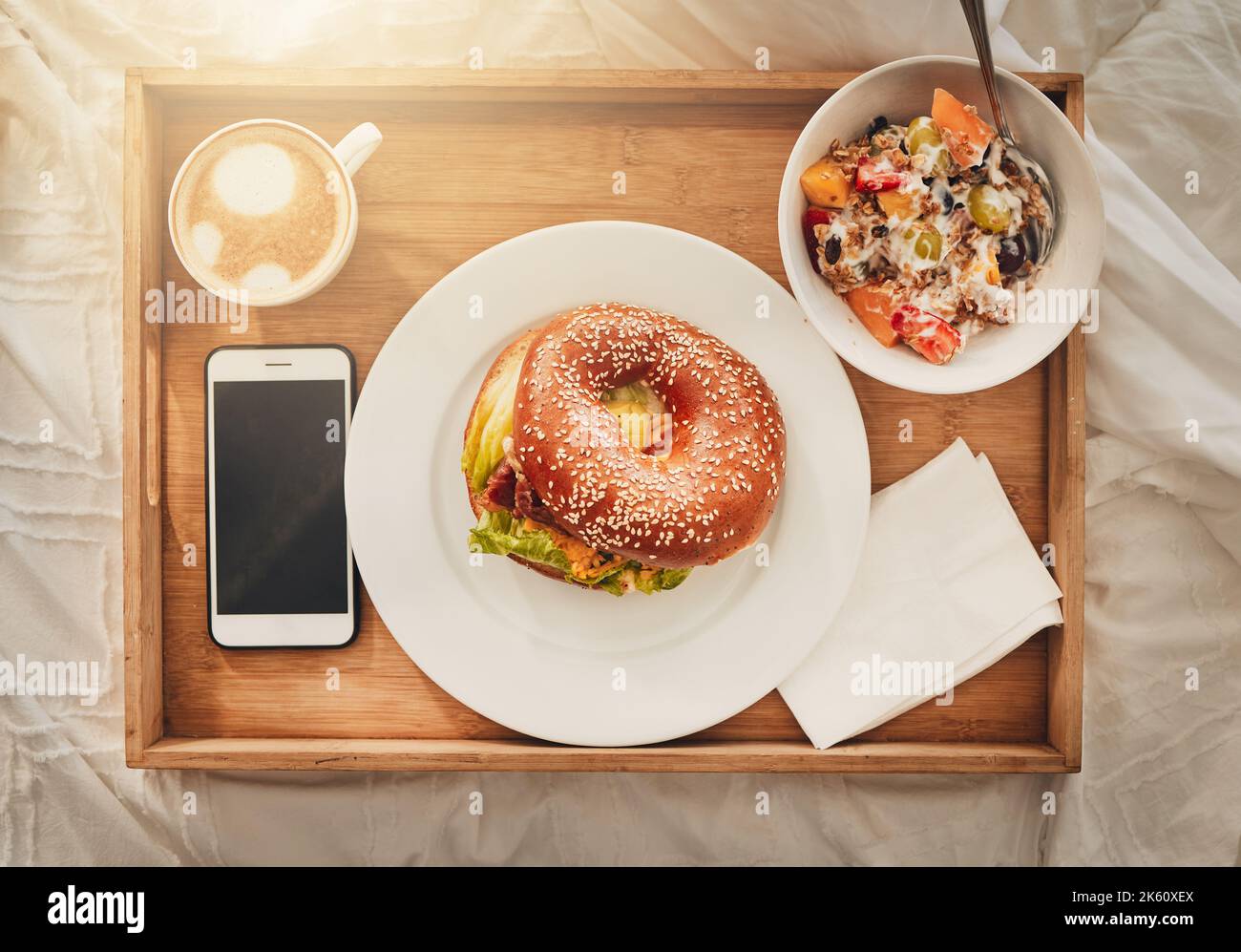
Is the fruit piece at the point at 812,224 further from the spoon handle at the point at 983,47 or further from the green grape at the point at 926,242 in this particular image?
the spoon handle at the point at 983,47

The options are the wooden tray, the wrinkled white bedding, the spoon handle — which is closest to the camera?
the spoon handle

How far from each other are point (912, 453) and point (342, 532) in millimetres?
1129

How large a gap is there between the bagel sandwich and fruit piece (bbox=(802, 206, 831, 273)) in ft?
0.73

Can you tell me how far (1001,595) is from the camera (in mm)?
Answer: 1562

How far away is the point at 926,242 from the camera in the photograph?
4.49 ft

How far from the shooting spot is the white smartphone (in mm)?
1573

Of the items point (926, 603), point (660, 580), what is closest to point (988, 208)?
point (926, 603)

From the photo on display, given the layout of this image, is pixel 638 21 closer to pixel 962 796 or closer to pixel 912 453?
pixel 912 453

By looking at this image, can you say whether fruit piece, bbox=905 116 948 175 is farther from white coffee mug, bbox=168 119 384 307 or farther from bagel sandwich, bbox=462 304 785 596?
white coffee mug, bbox=168 119 384 307

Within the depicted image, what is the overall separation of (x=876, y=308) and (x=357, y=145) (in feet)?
3.18

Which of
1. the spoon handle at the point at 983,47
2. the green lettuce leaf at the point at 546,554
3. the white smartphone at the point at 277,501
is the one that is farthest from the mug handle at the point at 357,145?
the spoon handle at the point at 983,47

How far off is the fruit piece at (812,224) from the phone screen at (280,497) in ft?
3.00

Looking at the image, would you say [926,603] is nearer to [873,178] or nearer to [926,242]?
[926,242]

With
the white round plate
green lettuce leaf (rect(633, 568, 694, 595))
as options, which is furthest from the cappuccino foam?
green lettuce leaf (rect(633, 568, 694, 595))
